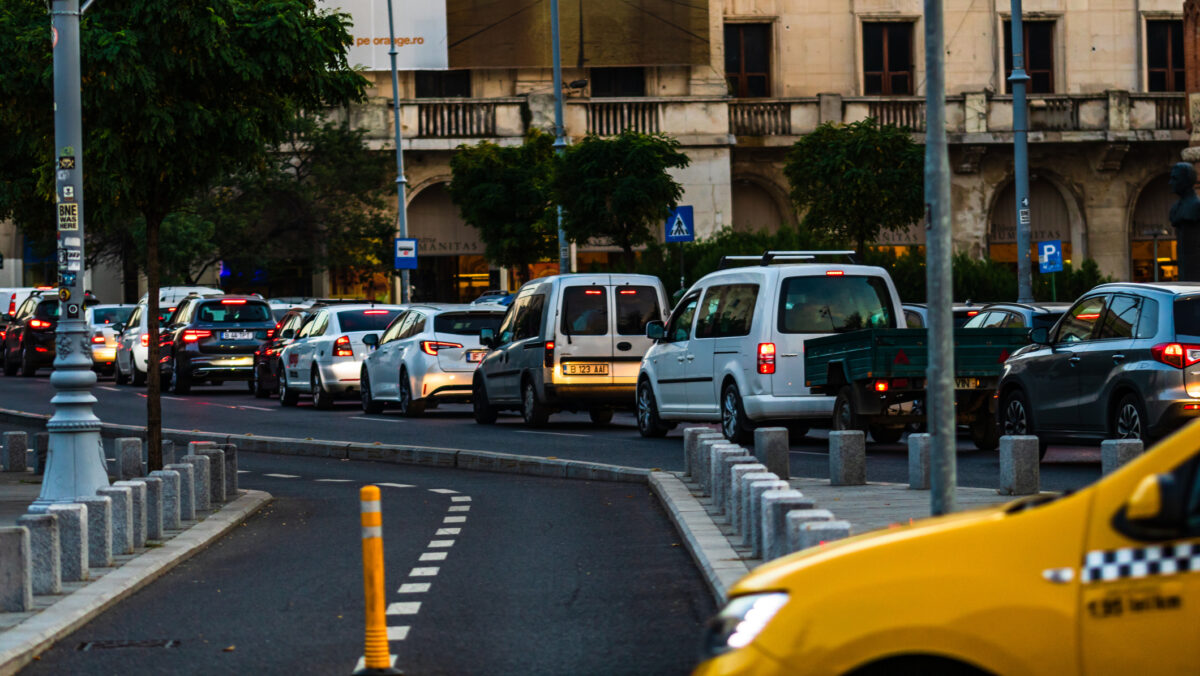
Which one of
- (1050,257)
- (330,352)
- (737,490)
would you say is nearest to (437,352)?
(330,352)

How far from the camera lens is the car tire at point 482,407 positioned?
25969 mm

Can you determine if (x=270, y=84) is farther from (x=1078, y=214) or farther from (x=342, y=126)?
(x=1078, y=214)

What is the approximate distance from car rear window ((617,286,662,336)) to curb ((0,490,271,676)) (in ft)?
34.2

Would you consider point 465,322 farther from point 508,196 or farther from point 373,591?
point 373,591

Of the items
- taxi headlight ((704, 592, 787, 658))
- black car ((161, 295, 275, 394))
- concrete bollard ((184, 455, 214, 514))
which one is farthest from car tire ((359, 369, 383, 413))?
taxi headlight ((704, 592, 787, 658))

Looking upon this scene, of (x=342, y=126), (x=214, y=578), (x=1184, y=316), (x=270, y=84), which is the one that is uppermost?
(x=342, y=126)

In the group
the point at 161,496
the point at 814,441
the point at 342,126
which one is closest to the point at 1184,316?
the point at 814,441

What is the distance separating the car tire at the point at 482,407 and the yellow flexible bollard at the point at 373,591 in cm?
1845

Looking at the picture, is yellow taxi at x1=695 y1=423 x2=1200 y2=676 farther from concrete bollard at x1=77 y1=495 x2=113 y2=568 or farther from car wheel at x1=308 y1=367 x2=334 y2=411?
car wheel at x1=308 y1=367 x2=334 y2=411

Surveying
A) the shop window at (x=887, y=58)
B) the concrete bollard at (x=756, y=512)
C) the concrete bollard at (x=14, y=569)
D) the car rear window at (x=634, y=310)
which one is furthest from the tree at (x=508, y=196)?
the concrete bollard at (x=14, y=569)

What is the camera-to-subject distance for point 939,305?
6.73 metres

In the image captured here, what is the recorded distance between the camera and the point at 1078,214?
5419 centimetres

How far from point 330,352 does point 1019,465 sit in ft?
58.3

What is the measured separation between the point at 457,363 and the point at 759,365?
27.6 feet
